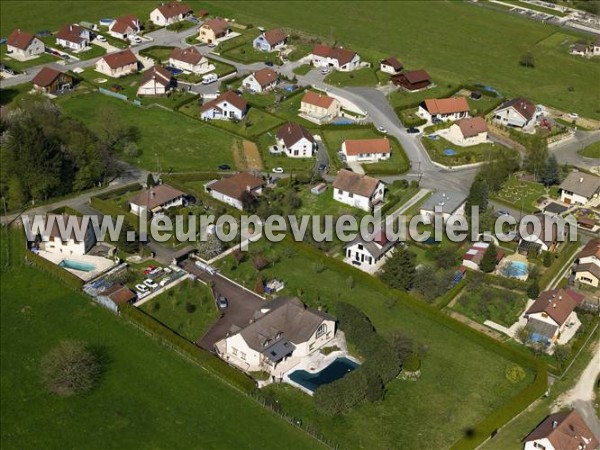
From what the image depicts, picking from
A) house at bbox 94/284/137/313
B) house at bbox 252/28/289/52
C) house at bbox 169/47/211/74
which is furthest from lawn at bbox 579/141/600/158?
house at bbox 94/284/137/313

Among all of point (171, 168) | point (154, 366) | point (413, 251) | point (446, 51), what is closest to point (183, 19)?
point (446, 51)

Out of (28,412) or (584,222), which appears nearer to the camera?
(28,412)

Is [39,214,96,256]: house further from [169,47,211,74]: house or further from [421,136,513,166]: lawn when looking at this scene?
[169,47,211,74]: house

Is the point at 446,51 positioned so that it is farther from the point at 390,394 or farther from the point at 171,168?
the point at 390,394

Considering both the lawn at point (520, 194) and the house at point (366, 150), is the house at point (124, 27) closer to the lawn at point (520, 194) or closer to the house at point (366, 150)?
the house at point (366, 150)

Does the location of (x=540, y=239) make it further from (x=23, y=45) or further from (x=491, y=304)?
(x=23, y=45)

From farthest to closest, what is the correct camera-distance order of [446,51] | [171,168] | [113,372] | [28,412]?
[446,51] → [171,168] → [113,372] → [28,412]
